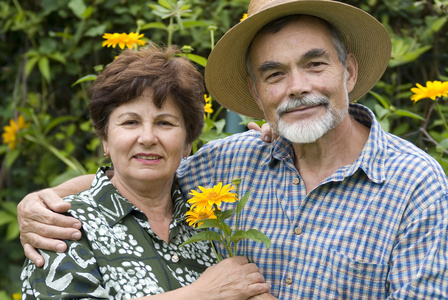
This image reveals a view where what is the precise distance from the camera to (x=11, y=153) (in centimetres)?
350

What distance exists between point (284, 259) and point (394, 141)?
0.51 m

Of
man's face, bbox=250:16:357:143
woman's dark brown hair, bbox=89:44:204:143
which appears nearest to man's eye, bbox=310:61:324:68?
man's face, bbox=250:16:357:143

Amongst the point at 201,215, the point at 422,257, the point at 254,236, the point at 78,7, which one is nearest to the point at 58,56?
the point at 78,7

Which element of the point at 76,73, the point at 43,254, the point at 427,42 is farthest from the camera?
the point at 76,73

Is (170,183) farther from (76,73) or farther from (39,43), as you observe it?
(39,43)

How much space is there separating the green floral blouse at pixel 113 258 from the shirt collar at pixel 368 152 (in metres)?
0.38

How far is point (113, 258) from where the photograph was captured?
5.67 feet

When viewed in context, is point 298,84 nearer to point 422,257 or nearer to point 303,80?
point 303,80

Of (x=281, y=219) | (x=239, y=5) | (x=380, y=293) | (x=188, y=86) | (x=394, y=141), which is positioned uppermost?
(x=239, y=5)

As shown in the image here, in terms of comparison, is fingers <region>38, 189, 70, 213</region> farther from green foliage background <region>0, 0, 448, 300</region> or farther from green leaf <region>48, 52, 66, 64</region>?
green leaf <region>48, 52, 66, 64</region>

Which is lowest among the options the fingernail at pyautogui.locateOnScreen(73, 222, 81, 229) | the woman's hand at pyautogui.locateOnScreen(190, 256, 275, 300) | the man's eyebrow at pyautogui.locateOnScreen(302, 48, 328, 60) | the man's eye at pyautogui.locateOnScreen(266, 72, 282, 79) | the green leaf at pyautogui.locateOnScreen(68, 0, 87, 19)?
the woman's hand at pyautogui.locateOnScreen(190, 256, 275, 300)

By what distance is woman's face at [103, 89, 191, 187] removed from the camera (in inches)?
74.8

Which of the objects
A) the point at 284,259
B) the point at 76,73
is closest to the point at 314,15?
the point at 284,259

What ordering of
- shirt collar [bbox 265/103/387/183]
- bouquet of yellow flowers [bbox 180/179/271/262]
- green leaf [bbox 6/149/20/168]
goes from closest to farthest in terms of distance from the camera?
1. bouquet of yellow flowers [bbox 180/179/271/262]
2. shirt collar [bbox 265/103/387/183]
3. green leaf [bbox 6/149/20/168]
